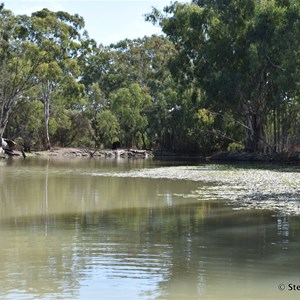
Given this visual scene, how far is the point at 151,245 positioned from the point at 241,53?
122ft

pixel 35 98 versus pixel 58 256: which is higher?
pixel 35 98

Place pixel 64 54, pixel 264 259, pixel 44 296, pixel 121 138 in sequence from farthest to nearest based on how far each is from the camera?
pixel 121 138 < pixel 64 54 < pixel 264 259 < pixel 44 296

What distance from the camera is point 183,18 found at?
47438 mm

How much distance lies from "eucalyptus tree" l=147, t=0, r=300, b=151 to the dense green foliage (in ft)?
0.28

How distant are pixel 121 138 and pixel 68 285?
65365 millimetres

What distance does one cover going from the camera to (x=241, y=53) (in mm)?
45094

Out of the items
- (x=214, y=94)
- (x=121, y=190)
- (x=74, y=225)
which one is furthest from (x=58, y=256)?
(x=214, y=94)

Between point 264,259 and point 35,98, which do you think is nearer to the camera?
point 264,259

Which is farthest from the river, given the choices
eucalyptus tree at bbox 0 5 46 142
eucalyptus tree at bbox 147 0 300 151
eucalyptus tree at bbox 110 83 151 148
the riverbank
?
eucalyptus tree at bbox 110 83 151 148

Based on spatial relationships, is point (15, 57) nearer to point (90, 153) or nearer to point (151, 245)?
point (90, 153)

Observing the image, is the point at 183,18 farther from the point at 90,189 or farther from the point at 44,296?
the point at 44,296

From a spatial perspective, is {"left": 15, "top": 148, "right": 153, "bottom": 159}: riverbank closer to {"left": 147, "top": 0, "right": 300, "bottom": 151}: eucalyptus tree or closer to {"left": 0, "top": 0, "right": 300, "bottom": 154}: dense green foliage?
{"left": 0, "top": 0, "right": 300, "bottom": 154}: dense green foliage

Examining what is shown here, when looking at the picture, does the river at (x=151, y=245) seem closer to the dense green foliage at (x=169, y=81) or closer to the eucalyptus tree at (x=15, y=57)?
the dense green foliage at (x=169, y=81)

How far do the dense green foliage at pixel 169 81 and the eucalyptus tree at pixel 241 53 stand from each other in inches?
3.4
